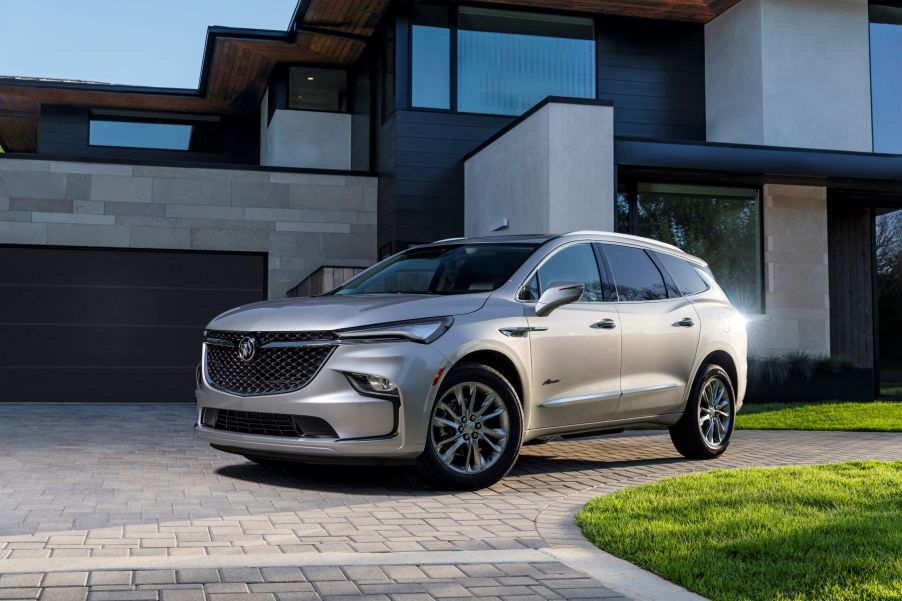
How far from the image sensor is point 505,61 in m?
17.0

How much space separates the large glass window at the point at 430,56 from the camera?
55.1 feet

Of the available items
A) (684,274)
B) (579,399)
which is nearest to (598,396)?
(579,399)

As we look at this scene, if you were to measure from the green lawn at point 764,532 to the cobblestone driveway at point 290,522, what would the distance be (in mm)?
Result: 385

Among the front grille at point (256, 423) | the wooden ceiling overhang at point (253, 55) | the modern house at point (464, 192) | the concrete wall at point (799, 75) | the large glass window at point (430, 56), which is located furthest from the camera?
the wooden ceiling overhang at point (253, 55)

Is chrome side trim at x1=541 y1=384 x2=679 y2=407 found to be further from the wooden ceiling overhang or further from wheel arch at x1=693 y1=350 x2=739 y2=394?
the wooden ceiling overhang

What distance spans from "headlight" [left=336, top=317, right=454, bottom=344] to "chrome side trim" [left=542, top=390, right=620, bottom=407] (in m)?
1.11

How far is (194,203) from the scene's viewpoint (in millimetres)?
17750

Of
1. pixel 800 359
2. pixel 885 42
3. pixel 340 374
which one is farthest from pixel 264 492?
pixel 885 42

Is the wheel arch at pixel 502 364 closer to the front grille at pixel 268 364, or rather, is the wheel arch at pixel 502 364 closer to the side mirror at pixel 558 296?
the side mirror at pixel 558 296

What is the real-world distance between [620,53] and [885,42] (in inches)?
177

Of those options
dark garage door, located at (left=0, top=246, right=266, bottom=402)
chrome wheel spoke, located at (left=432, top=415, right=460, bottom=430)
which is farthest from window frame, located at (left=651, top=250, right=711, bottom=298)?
dark garage door, located at (left=0, top=246, right=266, bottom=402)

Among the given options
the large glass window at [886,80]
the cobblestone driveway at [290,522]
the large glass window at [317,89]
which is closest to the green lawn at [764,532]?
the cobblestone driveway at [290,522]

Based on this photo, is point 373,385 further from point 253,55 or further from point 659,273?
point 253,55

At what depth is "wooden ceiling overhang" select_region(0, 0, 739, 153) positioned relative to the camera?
17.0 m
